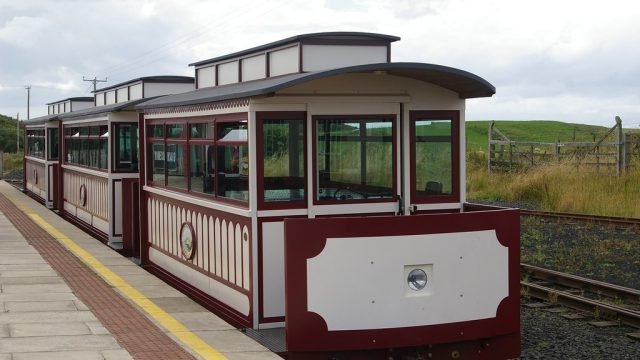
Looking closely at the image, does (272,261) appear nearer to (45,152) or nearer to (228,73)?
(228,73)

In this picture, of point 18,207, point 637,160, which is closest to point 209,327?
point 18,207

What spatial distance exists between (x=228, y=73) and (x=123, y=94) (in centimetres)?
805

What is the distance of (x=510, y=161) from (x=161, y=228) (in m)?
19.8

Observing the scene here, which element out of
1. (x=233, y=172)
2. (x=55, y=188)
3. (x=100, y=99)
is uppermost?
(x=100, y=99)

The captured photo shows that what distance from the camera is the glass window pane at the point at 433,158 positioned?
873cm

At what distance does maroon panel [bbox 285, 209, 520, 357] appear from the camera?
6895 millimetres

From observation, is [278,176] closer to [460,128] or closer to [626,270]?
[460,128]

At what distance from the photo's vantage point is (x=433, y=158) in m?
8.81

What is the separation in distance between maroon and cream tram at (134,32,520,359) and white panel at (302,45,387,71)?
1 centimetres

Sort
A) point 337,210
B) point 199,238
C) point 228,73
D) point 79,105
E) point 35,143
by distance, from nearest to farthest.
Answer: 1. point 337,210
2. point 199,238
3. point 228,73
4. point 79,105
5. point 35,143

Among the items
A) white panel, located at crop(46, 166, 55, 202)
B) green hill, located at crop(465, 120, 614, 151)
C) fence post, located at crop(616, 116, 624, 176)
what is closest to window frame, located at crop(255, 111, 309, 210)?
white panel, located at crop(46, 166, 55, 202)

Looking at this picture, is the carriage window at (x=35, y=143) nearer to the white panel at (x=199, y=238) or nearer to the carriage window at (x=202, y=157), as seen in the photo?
the carriage window at (x=202, y=157)

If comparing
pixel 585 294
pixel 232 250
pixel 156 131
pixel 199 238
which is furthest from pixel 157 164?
pixel 585 294

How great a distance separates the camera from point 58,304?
8.99 metres
